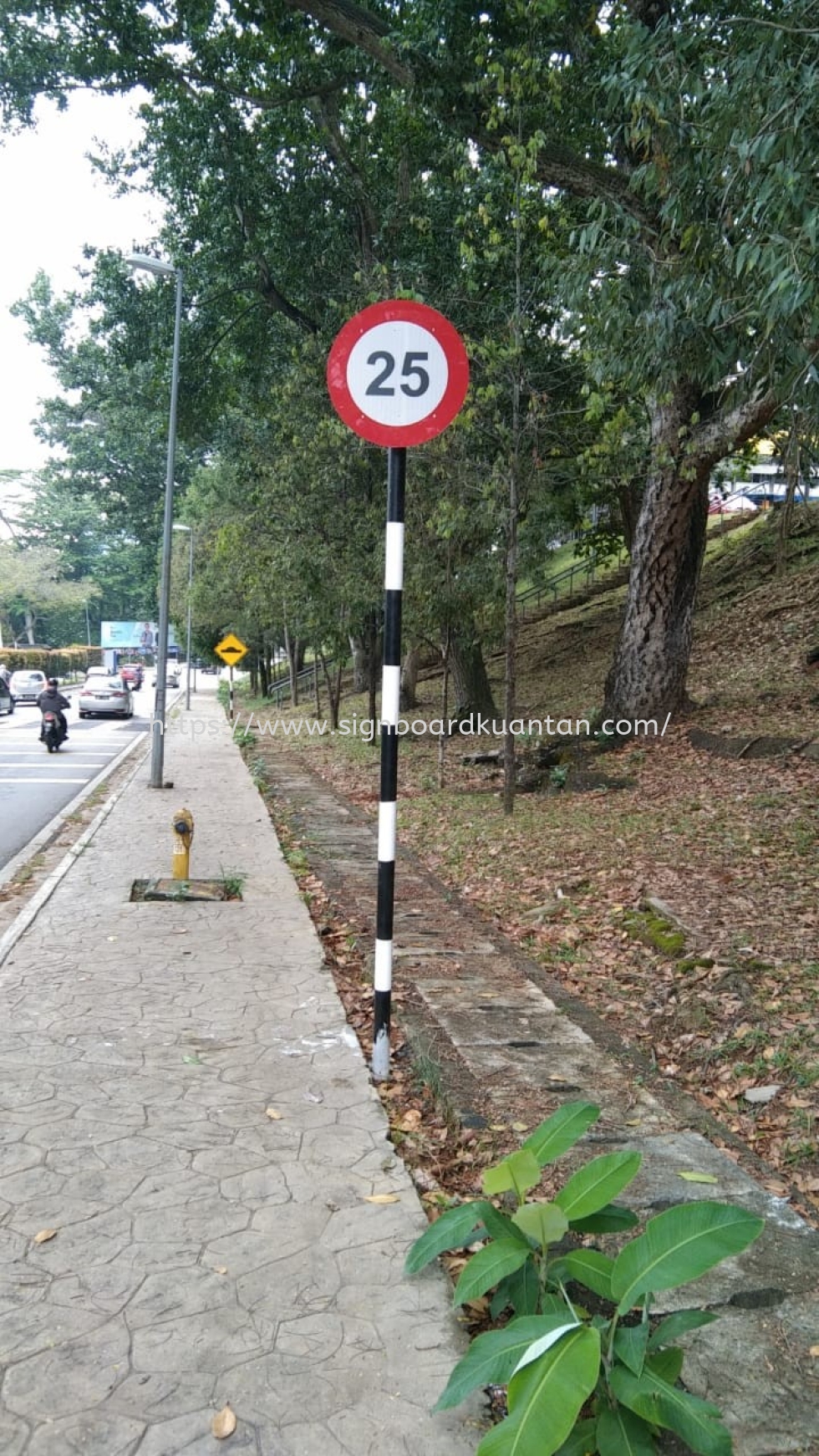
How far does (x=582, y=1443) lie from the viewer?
7.77 feet

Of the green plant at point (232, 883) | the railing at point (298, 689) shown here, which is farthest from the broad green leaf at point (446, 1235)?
the railing at point (298, 689)

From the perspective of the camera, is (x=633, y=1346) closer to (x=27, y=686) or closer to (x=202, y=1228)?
(x=202, y=1228)

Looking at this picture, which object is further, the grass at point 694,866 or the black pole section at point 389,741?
the grass at point 694,866

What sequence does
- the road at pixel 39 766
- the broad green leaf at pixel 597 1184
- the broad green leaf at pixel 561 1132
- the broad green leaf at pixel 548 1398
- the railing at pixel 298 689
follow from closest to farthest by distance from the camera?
1. the broad green leaf at pixel 548 1398
2. the broad green leaf at pixel 597 1184
3. the broad green leaf at pixel 561 1132
4. the road at pixel 39 766
5. the railing at pixel 298 689

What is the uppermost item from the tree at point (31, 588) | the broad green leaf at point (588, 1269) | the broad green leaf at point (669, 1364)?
the tree at point (31, 588)

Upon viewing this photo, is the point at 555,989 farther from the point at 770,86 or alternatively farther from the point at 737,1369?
the point at 770,86

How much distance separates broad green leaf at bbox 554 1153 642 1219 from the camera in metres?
2.86

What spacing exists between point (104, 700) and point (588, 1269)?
114 feet

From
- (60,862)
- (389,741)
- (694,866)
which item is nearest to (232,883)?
(60,862)

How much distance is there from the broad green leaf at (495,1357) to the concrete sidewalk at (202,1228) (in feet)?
0.52

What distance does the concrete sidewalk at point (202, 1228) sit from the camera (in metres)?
2.52

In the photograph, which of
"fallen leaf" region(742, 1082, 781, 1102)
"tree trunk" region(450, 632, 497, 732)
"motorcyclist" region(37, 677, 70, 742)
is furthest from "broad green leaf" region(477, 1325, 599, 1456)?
"motorcyclist" region(37, 677, 70, 742)

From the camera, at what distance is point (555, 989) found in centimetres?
622

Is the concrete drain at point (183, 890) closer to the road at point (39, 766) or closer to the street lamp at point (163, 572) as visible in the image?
the road at point (39, 766)
